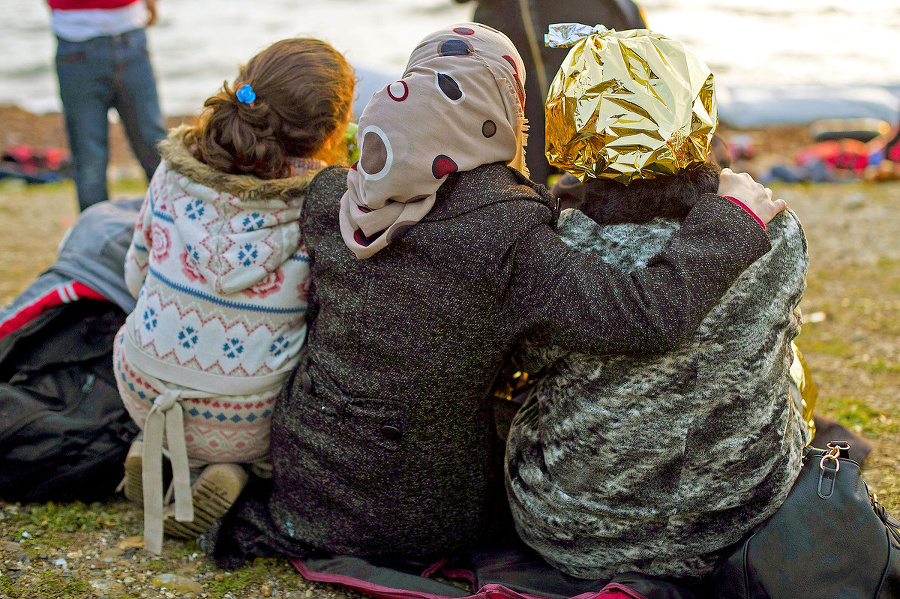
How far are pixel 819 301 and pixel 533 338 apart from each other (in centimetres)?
276

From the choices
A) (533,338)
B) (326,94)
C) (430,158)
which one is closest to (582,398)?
(533,338)

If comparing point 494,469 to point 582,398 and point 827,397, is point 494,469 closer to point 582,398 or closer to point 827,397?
point 582,398

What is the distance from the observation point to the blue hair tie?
74.2 inches

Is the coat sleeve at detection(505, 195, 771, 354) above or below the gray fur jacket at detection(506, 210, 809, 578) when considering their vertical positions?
above

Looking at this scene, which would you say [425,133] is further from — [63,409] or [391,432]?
[63,409]

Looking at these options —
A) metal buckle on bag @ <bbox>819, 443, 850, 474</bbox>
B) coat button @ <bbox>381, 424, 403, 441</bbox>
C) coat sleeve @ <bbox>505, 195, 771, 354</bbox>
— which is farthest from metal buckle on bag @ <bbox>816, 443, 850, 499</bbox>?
coat button @ <bbox>381, 424, 403, 441</bbox>

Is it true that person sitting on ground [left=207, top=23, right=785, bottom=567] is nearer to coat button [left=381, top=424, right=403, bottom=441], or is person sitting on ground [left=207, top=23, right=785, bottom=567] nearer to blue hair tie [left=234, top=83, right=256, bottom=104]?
coat button [left=381, top=424, right=403, bottom=441]

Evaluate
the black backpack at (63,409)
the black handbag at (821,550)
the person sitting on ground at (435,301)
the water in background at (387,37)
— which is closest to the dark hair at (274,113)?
the person sitting on ground at (435,301)

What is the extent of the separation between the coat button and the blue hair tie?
837 millimetres

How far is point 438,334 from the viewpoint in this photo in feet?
5.49

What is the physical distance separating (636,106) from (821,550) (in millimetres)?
940

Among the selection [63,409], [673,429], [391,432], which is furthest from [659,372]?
[63,409]

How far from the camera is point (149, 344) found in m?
2.01

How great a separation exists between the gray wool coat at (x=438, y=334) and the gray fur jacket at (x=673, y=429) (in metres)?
0.09
